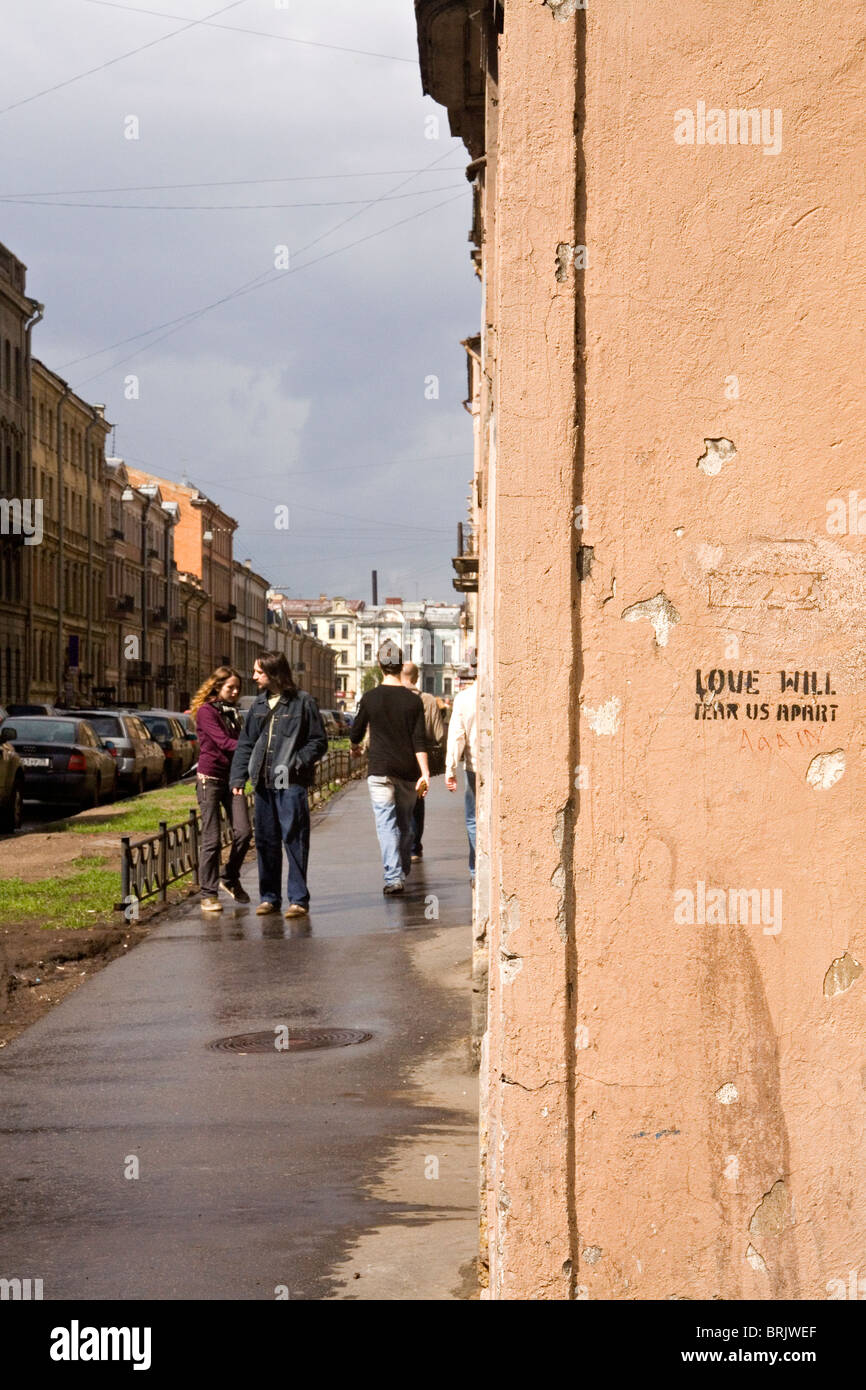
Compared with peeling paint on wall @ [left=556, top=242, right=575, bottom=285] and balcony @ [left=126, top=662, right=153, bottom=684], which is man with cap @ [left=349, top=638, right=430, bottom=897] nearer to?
peeling paint on wall @ [left=556, top=242, right=575, bottom=285]

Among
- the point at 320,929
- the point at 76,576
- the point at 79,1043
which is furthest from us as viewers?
the point at 76,576

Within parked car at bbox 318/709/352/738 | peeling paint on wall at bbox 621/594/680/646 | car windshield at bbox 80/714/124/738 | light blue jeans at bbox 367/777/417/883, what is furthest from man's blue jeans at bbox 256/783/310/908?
parked car at bbox 318/709/352/738

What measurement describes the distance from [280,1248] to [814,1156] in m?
1.87

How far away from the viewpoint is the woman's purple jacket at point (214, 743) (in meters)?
13.7

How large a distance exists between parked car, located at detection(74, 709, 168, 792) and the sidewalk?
72.1 feet

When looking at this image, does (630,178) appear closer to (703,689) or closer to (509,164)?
(509,164)

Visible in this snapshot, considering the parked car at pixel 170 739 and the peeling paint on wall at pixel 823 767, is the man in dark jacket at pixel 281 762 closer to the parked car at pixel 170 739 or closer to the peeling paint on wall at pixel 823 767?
the peeling paint on wall at pixel 823 767

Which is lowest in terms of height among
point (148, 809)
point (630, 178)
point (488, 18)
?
point (148, 809)

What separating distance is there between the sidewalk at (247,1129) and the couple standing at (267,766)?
117 cm

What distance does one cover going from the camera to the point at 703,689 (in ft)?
13.9

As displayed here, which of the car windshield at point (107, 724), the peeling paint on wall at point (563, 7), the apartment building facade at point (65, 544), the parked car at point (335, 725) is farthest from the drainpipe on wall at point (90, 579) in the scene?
the peeling paint on wall at point (563, 7)

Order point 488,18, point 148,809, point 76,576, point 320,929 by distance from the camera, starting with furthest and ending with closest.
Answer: point 76,576, point 148,809, point 320,929, point 488,18

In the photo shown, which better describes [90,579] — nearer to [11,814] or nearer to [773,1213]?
[11,814]

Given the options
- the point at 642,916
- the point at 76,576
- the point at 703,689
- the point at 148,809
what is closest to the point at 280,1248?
the point at 642,916
